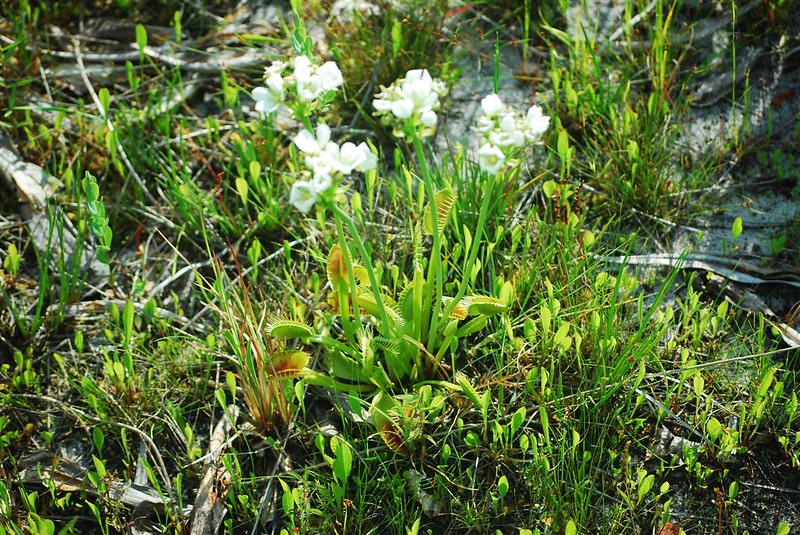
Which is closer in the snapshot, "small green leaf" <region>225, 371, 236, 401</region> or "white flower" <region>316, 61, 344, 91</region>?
"white flower" <region>316, 61, 344, 91</region>

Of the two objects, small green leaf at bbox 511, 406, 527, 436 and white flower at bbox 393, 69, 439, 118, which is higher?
white flower at bbox 393, 69, 439, 118

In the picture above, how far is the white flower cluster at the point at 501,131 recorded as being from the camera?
5.23 feet

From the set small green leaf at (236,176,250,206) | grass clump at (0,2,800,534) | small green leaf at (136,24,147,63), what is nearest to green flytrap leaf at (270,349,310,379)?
grass clump at (0,2,800,534)

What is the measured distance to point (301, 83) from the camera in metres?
1.58

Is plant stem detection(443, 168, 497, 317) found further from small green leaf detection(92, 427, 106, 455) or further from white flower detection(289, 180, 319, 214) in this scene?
small green leaf detection(92, 427, 106, 455)

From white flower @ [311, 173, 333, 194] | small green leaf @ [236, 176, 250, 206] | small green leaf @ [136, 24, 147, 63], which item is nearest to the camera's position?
white flower @ [311, 173, 333, 194]

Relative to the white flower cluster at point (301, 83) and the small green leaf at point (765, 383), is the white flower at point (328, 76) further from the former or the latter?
the small green leaf at point (765, 383)

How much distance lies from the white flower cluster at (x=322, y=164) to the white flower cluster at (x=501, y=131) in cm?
25

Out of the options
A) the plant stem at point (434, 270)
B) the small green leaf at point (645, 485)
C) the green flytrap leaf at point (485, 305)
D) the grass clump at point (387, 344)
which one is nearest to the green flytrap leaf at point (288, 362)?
the grass clump at point (387, 344)

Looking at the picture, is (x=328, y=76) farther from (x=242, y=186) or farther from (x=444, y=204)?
(x=242, y=186)

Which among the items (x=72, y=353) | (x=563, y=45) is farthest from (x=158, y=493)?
(x=563, y=45)

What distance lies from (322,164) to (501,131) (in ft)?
1.31

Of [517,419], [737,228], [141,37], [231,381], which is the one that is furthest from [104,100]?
[737,228]

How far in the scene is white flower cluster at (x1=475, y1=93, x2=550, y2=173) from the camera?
5.23 feet
